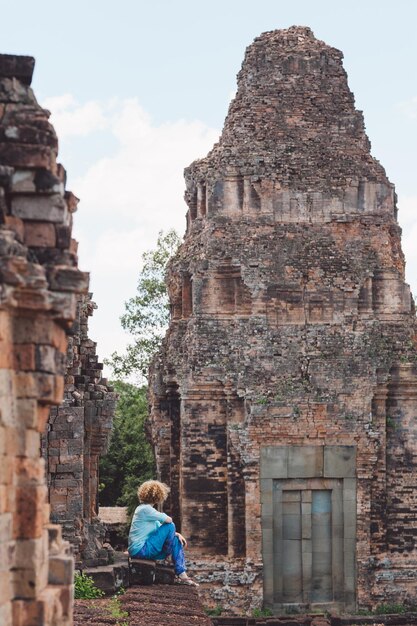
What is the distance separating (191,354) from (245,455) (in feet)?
7.45

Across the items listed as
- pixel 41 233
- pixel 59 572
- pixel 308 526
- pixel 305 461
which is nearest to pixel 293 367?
pixel 305 461

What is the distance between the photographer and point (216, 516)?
2369 cm

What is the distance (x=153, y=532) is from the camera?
41.7 ft

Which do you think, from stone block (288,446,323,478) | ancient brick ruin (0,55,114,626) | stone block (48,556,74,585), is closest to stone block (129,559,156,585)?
ancient brick ruin (0,55,114,626)

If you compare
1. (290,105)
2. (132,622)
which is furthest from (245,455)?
(132,622)

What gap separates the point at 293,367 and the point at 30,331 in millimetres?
17297

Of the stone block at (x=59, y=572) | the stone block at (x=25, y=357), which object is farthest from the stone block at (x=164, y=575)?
the stone block at (x=25, y=357)

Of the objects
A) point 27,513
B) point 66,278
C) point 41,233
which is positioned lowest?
point 27,513

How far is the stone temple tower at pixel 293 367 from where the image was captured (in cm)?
2330

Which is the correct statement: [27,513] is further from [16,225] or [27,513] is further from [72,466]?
[72,466]

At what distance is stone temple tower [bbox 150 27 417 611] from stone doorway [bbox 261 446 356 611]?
0.03m

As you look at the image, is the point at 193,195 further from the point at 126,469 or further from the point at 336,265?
the point at 126,469

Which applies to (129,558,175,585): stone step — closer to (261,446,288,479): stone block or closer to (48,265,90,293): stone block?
(48,265,90,293): stone block

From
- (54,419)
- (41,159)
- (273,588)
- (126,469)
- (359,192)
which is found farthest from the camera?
(126,469)
